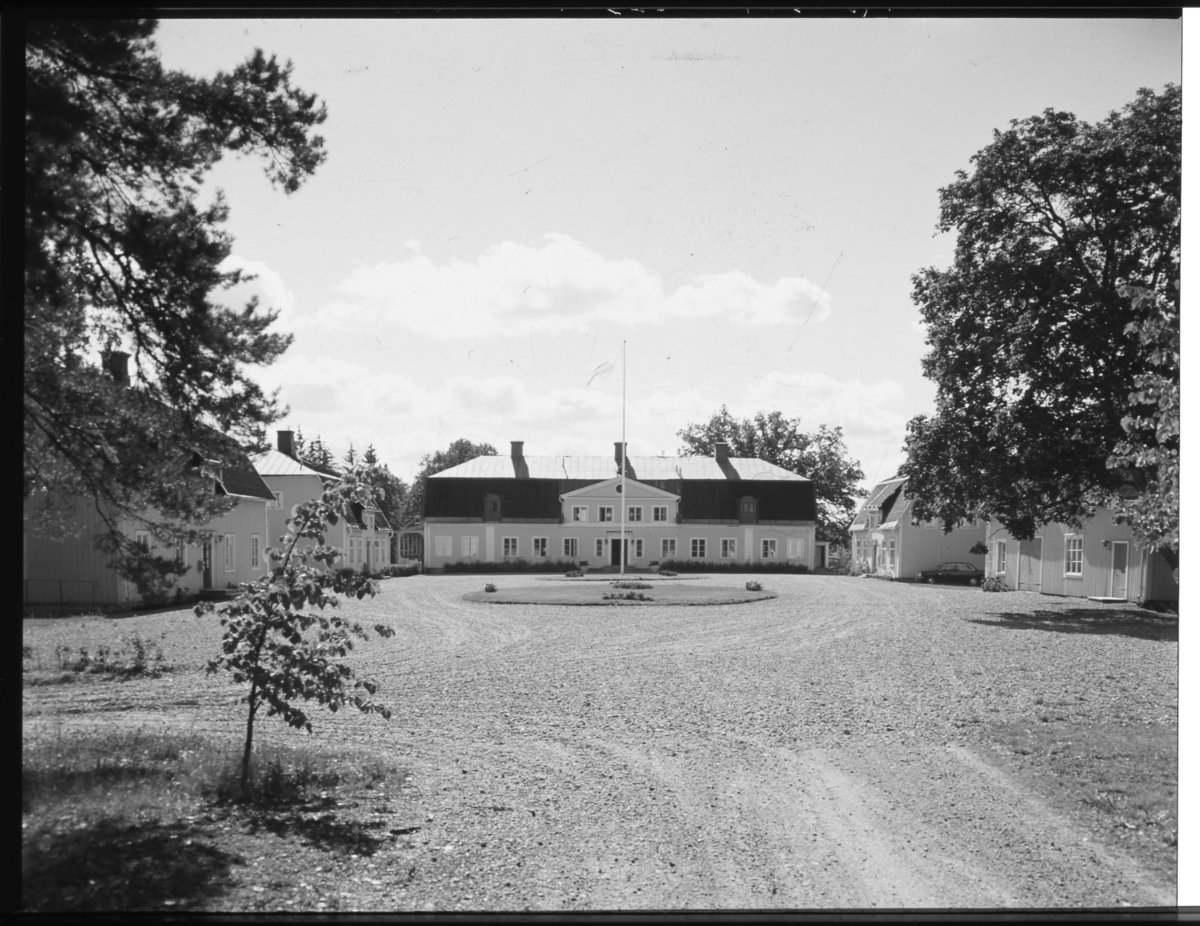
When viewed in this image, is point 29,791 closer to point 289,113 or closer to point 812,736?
point 289,113

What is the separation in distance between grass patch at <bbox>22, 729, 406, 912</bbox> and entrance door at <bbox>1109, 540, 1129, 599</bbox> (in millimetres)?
20561

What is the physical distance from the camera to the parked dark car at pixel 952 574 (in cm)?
3216

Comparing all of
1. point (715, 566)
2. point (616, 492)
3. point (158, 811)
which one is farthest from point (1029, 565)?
point (158, 811)

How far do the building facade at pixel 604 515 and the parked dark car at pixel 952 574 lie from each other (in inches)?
205

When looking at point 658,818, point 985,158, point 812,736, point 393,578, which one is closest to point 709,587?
point 393,578

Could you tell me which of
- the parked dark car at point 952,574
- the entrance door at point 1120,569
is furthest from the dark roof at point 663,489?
the entrance door at point 1120,569

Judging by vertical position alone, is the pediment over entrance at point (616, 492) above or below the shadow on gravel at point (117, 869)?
above

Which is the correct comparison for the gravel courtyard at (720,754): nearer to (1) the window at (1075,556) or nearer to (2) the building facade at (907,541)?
(1) the window at (1075,556)

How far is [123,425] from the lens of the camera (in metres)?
5.54

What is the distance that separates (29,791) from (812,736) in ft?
20.0

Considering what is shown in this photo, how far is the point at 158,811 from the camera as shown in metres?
4.86

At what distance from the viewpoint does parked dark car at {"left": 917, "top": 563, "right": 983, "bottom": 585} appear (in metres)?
32.2

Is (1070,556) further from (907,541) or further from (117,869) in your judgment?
(117,869)

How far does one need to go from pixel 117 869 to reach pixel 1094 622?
56.6 feet
